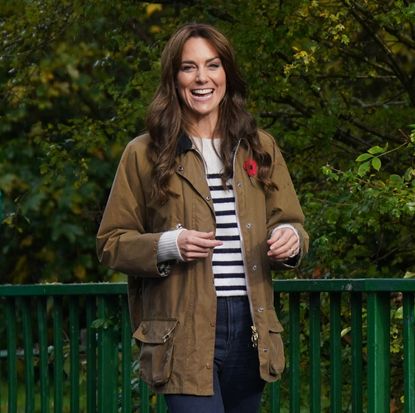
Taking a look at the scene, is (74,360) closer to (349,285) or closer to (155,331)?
(349,285)

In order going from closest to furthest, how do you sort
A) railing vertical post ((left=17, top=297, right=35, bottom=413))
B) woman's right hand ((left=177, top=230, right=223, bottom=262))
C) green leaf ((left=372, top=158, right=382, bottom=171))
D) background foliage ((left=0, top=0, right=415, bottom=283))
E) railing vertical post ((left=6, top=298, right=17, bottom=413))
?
woman's right hand ((left=177, top=230, right=223, bottom=262)) < green leaf ((left=372, top=158, right=382, bottom=171)) < railing vertical post ((left=17, top=297, right=35, bottom=413)) < railing vertical post ((left=6, top=298, right=17, bottom=413)) < background foliage ((left=0, top=0, right=415, bottom=283))

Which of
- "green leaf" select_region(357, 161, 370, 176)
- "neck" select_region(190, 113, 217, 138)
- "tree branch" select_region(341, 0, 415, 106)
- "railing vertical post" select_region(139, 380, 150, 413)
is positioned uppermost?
"tree branch" select_region(341, 0, 415, 106)

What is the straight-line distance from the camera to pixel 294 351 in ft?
17.9

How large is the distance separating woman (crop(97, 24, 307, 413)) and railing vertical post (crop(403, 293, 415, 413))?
0.49 m

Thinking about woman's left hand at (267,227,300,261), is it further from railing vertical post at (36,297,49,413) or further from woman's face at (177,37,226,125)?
railing vertical post at (36,297,49,413)

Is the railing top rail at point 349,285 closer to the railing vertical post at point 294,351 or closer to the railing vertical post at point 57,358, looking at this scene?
the railing vertical post at point 294,351

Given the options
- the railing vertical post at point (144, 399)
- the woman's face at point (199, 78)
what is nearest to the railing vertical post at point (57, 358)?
the railing vertical post at point (144, 399)

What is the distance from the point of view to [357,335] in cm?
519

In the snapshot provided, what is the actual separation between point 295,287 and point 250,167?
0.87 m

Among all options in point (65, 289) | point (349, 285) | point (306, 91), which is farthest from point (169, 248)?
point (306, 91)

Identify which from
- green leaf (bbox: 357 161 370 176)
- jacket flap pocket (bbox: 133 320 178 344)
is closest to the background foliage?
green leaf (bbox: 357 161 370 176)

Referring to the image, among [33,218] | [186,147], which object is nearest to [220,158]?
[186,147]

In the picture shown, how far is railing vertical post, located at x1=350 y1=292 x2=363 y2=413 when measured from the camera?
5156mm

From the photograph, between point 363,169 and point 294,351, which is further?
point 363,169
